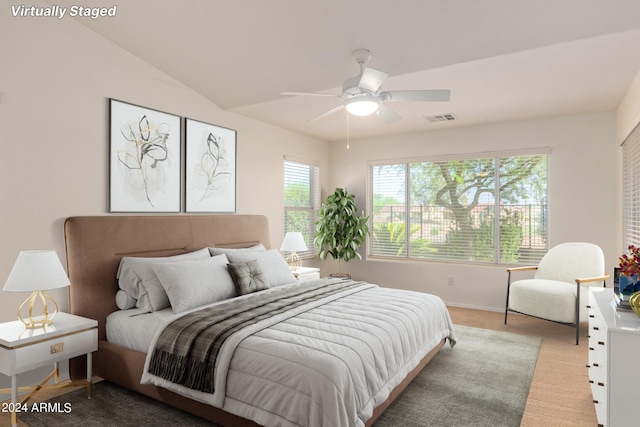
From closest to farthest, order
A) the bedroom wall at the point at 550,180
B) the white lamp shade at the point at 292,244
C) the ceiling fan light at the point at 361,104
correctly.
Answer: the ceiling fan light at the point at 361,104 < the bedroom wall at the point at 550,180 < the white lamp shade at the point at 292,244

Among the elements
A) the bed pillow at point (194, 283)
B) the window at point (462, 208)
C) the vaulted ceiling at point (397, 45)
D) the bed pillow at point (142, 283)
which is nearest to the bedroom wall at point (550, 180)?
the window at point (462, 208)

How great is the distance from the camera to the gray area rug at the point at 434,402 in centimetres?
249

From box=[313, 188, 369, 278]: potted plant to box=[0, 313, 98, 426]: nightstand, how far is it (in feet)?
11.6

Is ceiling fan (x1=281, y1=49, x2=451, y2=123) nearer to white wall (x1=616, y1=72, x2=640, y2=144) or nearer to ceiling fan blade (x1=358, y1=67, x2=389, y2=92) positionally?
ceiling fan blade (x1=358, y1=67, x2=389, y2=92)

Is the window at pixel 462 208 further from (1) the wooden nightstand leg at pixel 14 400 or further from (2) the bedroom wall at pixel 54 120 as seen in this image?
(1) the wooden nightstand leg at pixel 14 400

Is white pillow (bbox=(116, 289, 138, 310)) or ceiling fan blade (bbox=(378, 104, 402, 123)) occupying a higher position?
ceiling fan blade (bbox=(378, 104, 402, 123))

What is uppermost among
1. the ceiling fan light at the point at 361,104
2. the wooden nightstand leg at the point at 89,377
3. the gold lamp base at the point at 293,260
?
the ceiling fan light at the point at 361,104

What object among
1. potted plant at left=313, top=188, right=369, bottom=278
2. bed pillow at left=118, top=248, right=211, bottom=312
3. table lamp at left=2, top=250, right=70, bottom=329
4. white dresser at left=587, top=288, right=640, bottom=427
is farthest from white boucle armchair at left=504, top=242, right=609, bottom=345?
table lamp at left=2, top=250, right=70, bottom=329

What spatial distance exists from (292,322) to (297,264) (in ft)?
9.28

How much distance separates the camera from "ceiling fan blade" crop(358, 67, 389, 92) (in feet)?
8.78

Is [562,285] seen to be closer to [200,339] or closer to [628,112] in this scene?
[628,112]

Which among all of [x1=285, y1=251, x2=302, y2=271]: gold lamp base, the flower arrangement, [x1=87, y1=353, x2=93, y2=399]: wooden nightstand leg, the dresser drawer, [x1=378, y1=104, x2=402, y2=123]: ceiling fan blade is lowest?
[x1=87, y1=353, x2=93, y2=399]: wooden nightstand leg

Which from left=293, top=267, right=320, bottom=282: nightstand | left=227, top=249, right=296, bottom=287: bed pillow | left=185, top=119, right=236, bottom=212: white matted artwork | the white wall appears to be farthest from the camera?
left=293, top=267, right=320, bottom=282: nightstand

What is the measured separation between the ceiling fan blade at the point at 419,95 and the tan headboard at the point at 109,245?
7.72 ft
